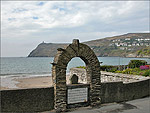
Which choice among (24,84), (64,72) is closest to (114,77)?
(64,72)

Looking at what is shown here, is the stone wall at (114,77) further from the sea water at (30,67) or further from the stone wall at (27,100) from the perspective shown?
the stone wall at (27,100)

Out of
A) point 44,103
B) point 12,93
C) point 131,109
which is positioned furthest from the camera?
point 131,109

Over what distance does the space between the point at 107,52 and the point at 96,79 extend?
14147 centimetres

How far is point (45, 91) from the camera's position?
7641 millimetres

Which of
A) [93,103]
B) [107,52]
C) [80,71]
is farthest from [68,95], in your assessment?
[107,52]

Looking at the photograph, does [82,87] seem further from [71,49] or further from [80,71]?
[80,71]

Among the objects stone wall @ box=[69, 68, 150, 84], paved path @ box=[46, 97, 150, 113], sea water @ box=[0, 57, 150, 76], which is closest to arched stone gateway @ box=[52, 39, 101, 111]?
paved path @ box=[46, 97, 150, 113]

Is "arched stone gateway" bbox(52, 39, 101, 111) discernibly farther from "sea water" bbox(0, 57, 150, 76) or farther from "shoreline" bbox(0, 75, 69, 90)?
"shoreline" bbox(0, 75, 69, 90)

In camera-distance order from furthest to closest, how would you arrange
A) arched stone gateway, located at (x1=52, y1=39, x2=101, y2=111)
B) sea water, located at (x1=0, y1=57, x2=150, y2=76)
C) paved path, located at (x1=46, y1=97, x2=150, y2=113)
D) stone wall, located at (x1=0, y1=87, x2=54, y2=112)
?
sea water, located at (x1=0, y1=57, x2=150, y2=76) → paved path, located at (x1=46, y1=97, x2=150, y2=113) → arched stone gateway, located at (x1=52, y1=39, x2=101, y2=111) → stone wall, located at (x1=0, y1=87, x2=54, y2=112)

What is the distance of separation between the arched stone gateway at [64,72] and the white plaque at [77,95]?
257 mm

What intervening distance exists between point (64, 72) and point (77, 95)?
4.22ft

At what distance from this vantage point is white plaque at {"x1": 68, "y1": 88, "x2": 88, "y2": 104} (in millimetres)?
8133

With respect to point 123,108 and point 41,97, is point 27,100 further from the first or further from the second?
point 123,108

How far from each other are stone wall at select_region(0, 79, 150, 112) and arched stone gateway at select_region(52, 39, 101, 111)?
12.9 inches
